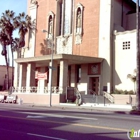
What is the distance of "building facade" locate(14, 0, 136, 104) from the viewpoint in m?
33.7

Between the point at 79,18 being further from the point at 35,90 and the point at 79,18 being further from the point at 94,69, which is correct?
the point at 35,90

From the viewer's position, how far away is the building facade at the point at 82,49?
33719 mm

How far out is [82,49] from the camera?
37938 mm

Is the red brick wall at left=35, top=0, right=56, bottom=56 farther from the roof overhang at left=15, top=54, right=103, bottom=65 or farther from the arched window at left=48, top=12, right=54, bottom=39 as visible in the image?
the roof overhang at left=15, top=54, right=103, bottom=65

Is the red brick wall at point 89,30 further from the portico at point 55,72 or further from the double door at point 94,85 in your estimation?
the double door at point 94,85

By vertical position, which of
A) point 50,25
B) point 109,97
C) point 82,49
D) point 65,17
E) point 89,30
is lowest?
point 109,97

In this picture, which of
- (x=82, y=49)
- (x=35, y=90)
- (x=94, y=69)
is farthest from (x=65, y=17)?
(x=35, y=90)

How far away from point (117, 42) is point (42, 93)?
37.3ft

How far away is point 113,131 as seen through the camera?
9891 mm

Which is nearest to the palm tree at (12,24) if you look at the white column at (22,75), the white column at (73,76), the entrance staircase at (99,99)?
the white column at (22,75)

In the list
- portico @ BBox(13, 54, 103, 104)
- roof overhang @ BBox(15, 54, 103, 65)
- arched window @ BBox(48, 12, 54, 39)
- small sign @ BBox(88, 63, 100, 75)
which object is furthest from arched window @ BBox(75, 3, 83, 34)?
roof overhang @ BBox(15, 54, 103, 65)

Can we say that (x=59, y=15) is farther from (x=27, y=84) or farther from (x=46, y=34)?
(x=27, y=84)

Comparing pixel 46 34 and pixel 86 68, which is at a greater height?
pixel 46 34

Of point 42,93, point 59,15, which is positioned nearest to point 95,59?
point 42,93
